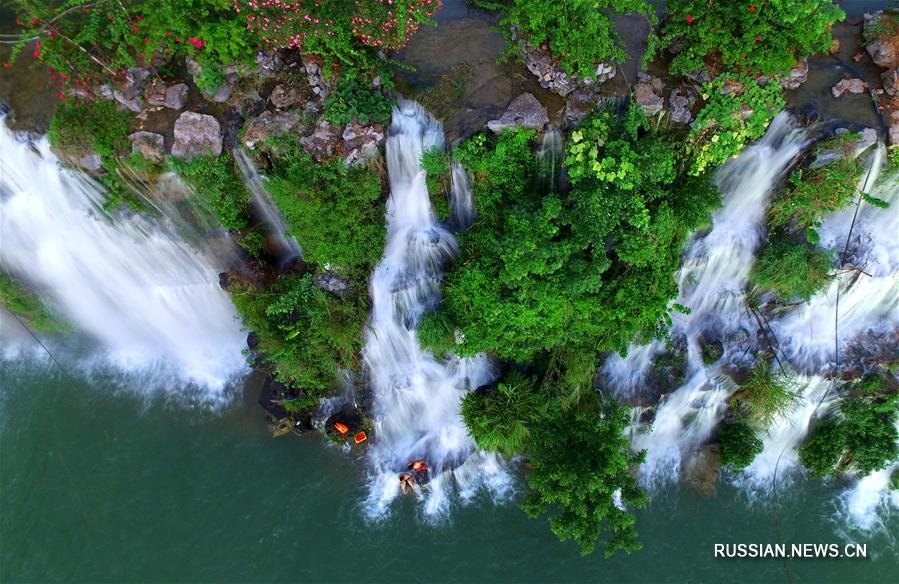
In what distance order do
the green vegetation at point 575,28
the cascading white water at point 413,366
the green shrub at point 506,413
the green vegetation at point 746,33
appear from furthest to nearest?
1. the green shrub at point 506,413
2. the cascading white water at point 413,366
3. the green vegetation at point 575,28
4. the green vegetation at point 746,33

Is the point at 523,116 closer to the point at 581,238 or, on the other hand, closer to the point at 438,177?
the point at 438,177

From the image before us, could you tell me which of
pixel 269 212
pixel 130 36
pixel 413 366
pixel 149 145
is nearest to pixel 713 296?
pixel 413 366

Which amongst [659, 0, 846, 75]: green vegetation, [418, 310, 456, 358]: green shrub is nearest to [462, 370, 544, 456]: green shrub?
[418, 310, 456, 358]: green shrub

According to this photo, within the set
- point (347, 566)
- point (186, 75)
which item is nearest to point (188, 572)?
point (347, 566)

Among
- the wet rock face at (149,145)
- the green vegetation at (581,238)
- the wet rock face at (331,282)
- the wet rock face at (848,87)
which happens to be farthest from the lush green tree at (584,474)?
the wet rock face at (149,145)

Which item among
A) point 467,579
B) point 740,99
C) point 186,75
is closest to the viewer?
point 740,99

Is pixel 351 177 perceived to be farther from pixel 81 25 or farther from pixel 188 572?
pixel 188 572

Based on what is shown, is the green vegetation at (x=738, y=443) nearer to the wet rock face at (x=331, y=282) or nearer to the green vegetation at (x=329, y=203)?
the green vegetation at (x=329, y=203)

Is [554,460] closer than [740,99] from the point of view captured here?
No
